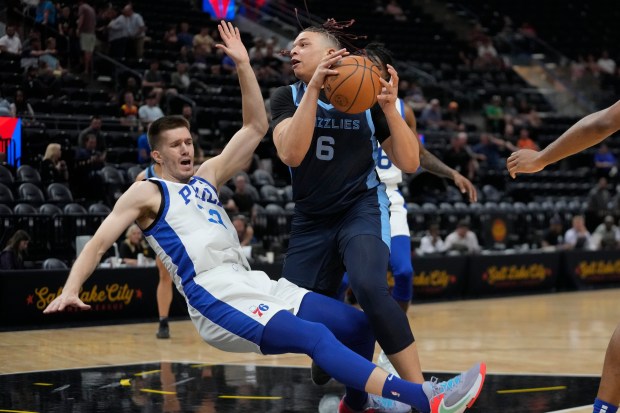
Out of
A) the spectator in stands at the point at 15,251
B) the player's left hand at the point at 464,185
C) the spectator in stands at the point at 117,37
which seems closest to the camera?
the player's left hand at the point at 464,185

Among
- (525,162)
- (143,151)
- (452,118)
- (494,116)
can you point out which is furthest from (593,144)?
(494,116)

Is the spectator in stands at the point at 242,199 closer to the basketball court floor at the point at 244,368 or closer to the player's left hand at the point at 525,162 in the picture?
the basketball court floor at the point at 244,368

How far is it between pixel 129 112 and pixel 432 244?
483 centimetres

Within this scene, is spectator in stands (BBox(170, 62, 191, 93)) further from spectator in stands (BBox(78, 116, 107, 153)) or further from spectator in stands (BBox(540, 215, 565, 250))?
spectator in stands (BBox(540, 215, 565, 250))

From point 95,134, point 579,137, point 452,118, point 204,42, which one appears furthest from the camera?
point 452,118

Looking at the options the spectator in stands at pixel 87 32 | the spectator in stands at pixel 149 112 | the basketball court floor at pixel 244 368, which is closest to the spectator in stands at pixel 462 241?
the basketball court floor at pixel 244 368

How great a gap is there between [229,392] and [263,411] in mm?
715

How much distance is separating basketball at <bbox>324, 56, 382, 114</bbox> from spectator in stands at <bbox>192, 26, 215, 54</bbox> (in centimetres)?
1322

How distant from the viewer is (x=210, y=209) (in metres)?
5.06

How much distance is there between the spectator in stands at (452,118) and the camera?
66.1ft

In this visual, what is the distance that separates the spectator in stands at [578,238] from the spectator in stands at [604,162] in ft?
15.4

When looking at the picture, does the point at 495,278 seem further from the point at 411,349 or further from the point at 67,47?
the point at 411,349

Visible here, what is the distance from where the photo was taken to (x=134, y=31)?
1645cm

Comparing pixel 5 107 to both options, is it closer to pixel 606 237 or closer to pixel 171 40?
pixel 171 40
